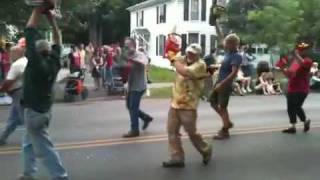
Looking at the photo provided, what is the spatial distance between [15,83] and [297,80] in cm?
524

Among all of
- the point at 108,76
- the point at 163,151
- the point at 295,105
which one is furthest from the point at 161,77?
the point at 163,151

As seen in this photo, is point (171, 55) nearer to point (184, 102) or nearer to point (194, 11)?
point (184, 102)

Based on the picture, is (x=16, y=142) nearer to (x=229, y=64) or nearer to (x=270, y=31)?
(x=229, y=64)

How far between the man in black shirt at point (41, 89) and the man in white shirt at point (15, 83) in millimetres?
1674

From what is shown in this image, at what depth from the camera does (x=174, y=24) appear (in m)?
41.1

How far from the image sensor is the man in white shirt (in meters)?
8.91

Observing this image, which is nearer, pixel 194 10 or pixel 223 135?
pixel 223 135

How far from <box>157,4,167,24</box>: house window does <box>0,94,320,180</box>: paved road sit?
31.0 meters

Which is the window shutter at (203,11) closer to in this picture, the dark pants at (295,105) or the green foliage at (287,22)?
the green foliage at (287,22)

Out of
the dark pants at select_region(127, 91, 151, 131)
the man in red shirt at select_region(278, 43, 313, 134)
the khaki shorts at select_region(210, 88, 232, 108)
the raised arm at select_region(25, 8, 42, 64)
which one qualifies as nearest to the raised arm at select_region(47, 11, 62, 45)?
the raised arm at select_region(25, 8, 42, 64)

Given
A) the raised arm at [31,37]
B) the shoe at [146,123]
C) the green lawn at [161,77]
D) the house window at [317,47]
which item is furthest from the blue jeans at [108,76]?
the house window at [317,47]

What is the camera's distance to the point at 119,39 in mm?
64000

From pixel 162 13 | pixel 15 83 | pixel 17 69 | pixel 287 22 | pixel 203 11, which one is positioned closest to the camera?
pixel 17 69

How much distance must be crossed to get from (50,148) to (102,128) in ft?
16.9
